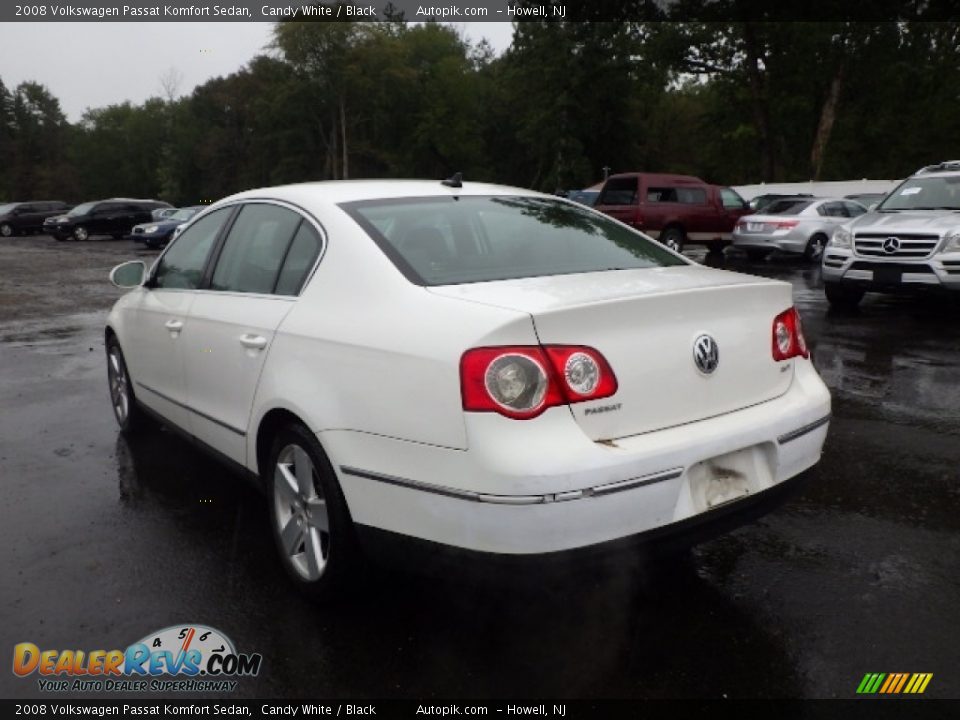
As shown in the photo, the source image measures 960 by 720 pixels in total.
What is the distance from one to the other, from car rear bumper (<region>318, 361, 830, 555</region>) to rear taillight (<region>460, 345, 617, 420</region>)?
59 millimetres

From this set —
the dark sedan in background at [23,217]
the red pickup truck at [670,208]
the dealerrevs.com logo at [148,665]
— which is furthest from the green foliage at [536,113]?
the dealerrevs.com logo at [148,665]

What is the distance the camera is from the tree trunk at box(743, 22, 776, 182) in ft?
115

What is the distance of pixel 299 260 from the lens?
343cm

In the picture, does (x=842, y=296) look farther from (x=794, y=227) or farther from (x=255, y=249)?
(x=255, y=249)

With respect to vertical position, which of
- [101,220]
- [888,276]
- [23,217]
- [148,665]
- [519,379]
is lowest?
[23,217]

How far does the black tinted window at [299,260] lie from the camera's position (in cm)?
336

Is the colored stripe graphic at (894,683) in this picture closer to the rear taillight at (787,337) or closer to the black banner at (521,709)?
the black banner at (521,709)

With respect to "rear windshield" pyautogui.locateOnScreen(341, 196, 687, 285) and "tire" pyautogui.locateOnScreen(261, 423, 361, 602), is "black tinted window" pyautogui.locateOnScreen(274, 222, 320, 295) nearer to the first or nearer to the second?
Answer: "rear windshield" pyautogui.locateOnScreen(341, 196, 687, 285)

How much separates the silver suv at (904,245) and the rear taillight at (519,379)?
319 inches

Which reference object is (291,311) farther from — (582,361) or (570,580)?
(570,580)

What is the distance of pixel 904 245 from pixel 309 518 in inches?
335

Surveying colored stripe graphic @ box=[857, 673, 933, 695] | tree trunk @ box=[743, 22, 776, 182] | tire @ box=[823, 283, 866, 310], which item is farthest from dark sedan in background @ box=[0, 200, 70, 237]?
colored stripe graphic @ box=[857, 673, 933, 695]

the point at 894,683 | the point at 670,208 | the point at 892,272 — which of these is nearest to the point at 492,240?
the point at 894,683

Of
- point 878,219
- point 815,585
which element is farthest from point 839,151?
point 815,585
